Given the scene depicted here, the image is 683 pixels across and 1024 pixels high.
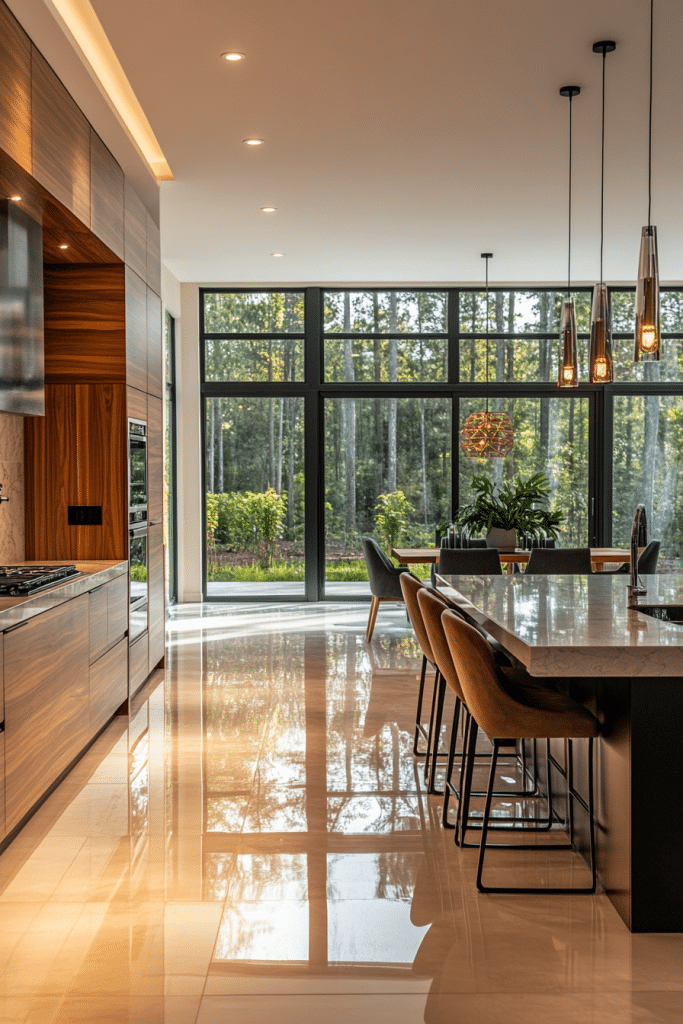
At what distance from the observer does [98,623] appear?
467cm

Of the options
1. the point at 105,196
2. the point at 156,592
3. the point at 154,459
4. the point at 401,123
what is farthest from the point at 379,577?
the point at 105,196

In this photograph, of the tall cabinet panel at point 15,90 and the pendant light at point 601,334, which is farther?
the pendant light at point 601,334

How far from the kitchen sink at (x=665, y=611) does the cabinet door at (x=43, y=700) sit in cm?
226

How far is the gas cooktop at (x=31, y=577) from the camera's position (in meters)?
3.61

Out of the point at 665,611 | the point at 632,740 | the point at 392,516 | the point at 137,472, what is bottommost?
the point at 632,740

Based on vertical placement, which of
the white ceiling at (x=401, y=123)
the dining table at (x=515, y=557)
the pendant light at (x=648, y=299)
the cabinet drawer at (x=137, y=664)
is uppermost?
the white ceiling at (x=401, y=123)

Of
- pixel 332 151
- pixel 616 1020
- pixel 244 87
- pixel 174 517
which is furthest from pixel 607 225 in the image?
pixel 616 1020

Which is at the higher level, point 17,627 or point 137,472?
point 137,472

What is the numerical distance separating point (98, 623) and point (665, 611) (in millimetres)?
2736

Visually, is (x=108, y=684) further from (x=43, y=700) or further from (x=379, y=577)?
(x=379, y=577)

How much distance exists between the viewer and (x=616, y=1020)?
224 centimetres

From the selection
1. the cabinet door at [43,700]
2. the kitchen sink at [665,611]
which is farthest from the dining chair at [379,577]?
the kitchen sink at [665,611]

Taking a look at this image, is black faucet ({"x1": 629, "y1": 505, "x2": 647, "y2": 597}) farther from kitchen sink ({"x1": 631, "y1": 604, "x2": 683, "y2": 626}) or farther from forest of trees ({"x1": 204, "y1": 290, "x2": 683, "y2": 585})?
forest of trees ({"x1": 204, "y1": 290, "x2": 683, "y2": 585})

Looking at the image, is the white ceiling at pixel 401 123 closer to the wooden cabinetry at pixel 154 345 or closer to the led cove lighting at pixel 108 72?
the led cove lighting at pixel 108 72
